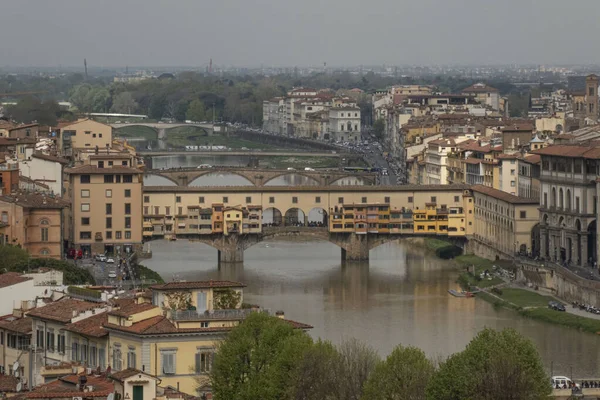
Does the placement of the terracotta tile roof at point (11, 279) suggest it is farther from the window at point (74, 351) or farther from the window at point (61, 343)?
the window at point (74, 351)

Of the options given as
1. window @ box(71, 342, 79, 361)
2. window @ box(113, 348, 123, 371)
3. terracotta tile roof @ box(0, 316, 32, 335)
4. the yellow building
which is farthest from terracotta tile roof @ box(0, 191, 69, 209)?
window @ box(113, 348, 123, 371)

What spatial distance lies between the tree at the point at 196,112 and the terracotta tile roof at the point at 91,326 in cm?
9592

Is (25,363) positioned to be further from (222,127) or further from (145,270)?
(222,127)

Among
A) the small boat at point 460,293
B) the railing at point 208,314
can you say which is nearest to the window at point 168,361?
the railing at point 208,314

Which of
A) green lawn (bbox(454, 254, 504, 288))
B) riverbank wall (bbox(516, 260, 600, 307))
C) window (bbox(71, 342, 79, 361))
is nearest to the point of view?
window (bbox(71, 342, 79, 361))

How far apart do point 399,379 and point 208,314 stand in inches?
82.2

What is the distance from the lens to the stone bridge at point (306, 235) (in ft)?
147

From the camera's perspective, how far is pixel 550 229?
4094cm

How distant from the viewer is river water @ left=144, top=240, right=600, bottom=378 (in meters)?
29.6

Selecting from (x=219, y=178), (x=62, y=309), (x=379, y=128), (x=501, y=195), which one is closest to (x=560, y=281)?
(x=501, y=195)

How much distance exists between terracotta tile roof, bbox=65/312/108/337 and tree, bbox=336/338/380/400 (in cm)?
221

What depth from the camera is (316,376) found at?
59.0 feet

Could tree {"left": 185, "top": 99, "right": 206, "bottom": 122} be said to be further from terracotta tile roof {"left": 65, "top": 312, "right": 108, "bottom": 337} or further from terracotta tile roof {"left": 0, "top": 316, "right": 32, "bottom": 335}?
terracotta tile roof {"left": 65, "top": 312, "right": 108, "bottom": 337}

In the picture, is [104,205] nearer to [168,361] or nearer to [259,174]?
[259,174]
